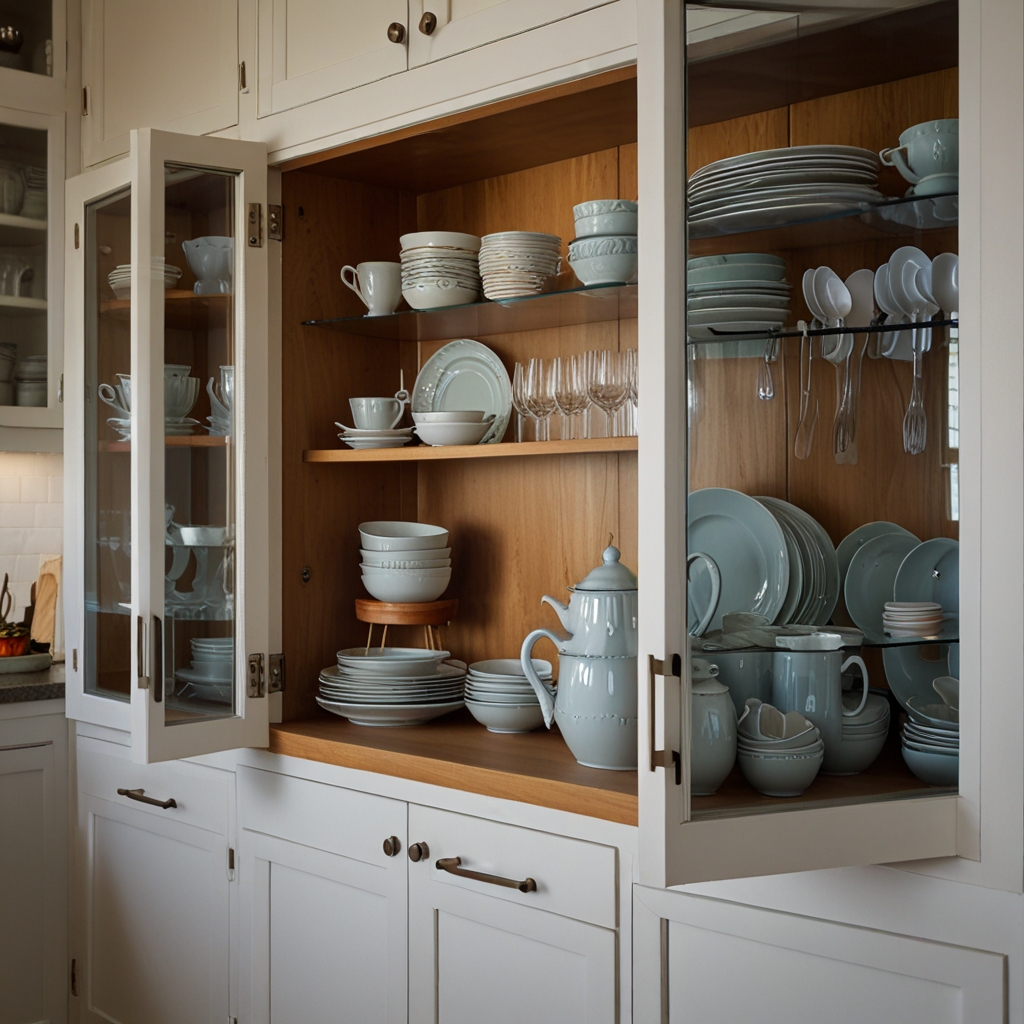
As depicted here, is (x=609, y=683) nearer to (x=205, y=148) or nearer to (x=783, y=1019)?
(x=783, y=1019)

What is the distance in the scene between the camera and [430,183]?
8.10 feet

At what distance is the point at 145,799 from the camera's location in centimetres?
237

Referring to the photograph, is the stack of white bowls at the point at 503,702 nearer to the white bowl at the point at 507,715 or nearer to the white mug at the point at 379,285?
the white bowl at the point at 507,715

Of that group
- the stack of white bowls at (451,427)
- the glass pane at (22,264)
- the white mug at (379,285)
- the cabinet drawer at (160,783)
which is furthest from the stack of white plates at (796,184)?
the glass pane at (22,264)

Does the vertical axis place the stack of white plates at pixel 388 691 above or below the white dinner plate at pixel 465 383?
below

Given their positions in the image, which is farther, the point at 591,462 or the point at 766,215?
the point at 591,462

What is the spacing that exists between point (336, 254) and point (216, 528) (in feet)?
2.20

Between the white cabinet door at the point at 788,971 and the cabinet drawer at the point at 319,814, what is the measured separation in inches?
21.0

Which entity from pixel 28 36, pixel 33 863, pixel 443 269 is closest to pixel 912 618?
pixel 443 269

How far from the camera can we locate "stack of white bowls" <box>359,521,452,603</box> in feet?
7.42

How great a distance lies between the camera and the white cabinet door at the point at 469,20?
1.76 meters

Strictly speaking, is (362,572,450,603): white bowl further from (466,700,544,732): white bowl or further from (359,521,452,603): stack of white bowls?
(466,700,544,732): white bowl

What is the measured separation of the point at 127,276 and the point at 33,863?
4.55ft

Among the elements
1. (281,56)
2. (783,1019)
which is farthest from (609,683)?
(281,56)
